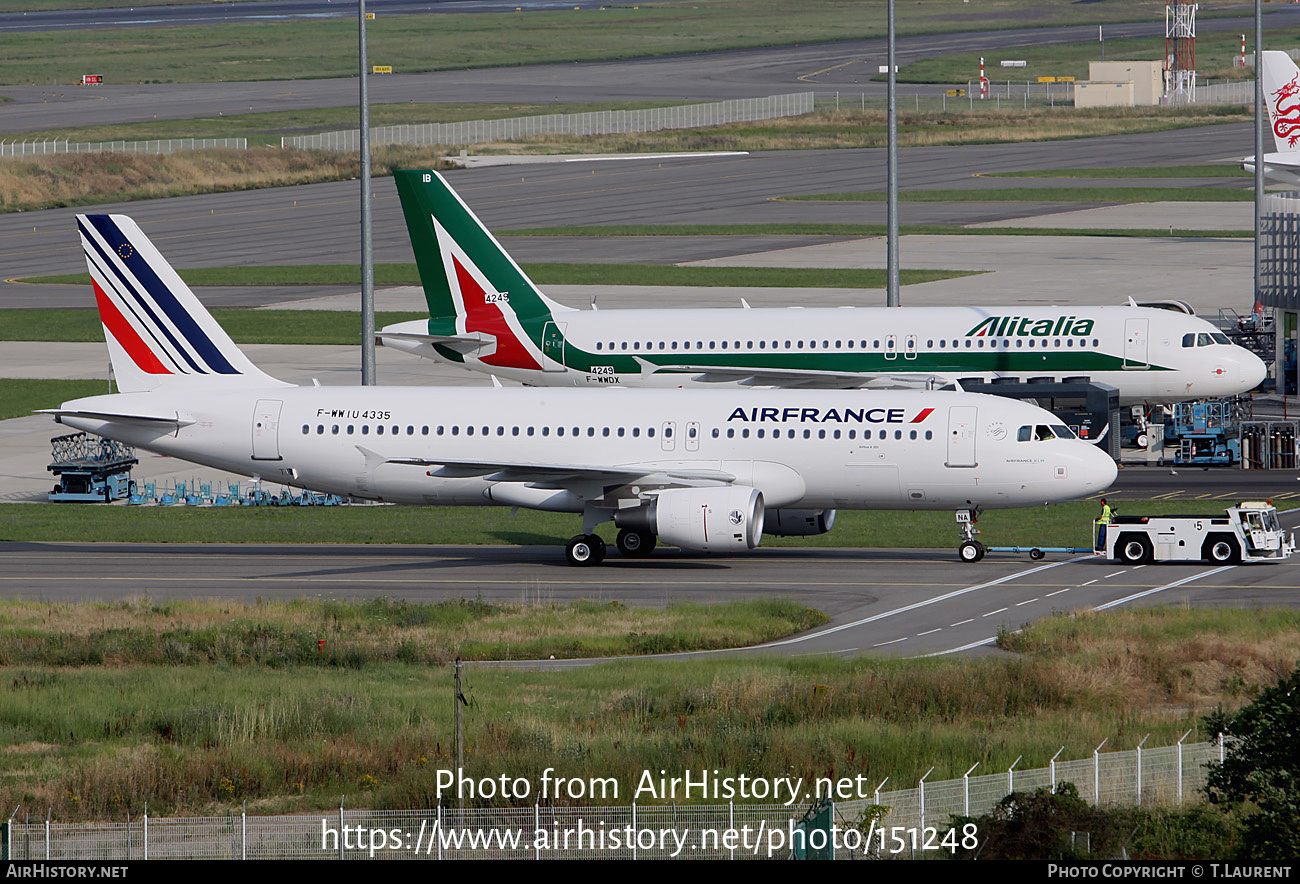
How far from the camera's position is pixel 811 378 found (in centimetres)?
6006

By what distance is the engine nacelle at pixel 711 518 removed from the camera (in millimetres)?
45000

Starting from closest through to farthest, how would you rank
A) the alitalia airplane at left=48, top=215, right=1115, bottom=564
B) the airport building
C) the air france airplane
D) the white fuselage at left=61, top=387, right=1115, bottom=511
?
the alitalia airplane at left=48, top=215, right=1115, bottom=564
the white fuselage at left=61, top=387, right=1115, bottom=511
the airport building
the air france airplane

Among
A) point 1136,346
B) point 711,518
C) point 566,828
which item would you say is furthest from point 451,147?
point 566,828

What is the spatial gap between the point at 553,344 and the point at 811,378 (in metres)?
9.46

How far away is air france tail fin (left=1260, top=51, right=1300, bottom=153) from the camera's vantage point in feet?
267

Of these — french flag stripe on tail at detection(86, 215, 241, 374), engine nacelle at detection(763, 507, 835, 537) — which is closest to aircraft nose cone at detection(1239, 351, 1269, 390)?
engine nacelle at detection(763, 507, 835, 537)

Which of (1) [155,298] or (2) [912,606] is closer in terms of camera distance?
(2) [912,606]

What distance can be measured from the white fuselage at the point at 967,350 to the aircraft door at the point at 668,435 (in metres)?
13.0

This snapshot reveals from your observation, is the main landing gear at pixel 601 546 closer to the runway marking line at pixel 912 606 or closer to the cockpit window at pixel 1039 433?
the runway marking line at pixel 912 606

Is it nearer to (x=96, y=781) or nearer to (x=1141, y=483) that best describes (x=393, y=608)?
(x=96, y=781)

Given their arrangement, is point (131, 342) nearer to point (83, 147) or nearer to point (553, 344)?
point (553, 344)

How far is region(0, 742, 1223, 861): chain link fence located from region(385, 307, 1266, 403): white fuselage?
3519 centimetres

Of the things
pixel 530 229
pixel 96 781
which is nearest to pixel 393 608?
pixel 96 781

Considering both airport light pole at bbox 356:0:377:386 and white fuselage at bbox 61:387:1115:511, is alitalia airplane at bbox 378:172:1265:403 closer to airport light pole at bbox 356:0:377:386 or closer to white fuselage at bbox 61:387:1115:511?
airport light pole at bbox 356:0:377:386
